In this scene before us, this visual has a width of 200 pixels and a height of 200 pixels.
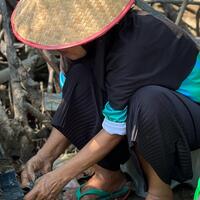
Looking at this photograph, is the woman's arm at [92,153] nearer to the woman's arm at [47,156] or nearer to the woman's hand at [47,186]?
the woman's hand at [47,186]

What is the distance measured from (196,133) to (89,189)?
636 millimetres

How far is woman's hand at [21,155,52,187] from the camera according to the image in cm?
295

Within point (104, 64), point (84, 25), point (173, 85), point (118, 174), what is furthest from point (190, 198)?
point (84, 25)

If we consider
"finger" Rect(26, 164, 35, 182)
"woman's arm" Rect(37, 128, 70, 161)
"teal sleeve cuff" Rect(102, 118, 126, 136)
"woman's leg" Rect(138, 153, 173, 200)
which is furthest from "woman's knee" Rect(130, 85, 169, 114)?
"finger" Rect(26, 164, 35, 182)

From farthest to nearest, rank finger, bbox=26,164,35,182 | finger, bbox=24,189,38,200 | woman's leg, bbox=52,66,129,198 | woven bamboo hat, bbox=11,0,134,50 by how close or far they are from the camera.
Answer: finger, bbox=26,164,35,182, woman's leg, bbox=52,66,129,198, finger, bbox=24,189,38,200, woven bamboo hat, bbox=11,0,134,50

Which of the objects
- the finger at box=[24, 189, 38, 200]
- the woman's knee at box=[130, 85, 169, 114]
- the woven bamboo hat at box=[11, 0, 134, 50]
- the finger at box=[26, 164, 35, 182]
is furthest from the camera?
the finger at box=[26, 164, 35, 182]

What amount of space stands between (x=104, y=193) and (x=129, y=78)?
2.35ft

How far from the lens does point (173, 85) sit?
105 inches

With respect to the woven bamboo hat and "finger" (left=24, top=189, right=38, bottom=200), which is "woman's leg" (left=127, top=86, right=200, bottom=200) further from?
"finger" (left=24, top=189, right=38, bottom=200)

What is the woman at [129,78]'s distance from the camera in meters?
2.47

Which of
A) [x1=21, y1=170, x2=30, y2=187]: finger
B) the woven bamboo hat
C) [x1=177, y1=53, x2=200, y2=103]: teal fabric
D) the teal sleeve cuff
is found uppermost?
the woven bamboo hat

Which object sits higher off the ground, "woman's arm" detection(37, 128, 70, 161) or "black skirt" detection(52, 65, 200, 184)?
"black skirt" detection(52, 65, 200, 184)

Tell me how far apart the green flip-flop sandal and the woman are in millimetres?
297

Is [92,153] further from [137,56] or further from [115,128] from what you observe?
[137,56]
